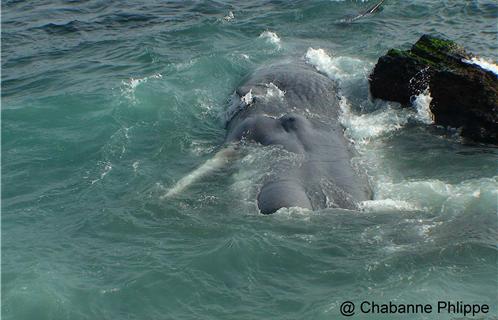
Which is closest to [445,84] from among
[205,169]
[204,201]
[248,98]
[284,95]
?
[284,95]

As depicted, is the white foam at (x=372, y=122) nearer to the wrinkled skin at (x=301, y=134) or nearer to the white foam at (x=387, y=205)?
the wrinkled skin at (x=301, y=134)

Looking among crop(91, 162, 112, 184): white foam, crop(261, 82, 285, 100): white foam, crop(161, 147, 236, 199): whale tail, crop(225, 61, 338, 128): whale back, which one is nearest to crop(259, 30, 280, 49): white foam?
crop(225, 61, 338, 128): whale back

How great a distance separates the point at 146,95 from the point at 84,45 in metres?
6.19

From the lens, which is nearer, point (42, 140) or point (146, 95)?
point (42, 140)

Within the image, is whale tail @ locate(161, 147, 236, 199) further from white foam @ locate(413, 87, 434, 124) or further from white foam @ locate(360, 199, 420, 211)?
white foam @ locate(413, 87, 434, 124)

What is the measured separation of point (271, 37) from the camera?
2133 centimetres

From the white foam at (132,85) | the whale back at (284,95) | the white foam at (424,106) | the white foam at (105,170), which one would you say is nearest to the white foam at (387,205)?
the whale back at (284,95)

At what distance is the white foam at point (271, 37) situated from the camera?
20.8m

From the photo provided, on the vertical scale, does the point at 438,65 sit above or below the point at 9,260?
above

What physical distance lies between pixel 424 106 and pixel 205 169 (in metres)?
5.49

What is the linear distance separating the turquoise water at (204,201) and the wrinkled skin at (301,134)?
0.33 meters

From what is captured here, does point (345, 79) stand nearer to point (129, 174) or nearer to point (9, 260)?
point (129, 174)

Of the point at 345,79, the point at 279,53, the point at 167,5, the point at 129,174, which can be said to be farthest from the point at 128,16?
the point at 129,174

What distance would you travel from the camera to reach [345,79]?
17344 millimetres
